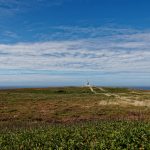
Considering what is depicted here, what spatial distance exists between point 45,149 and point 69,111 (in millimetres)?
31894

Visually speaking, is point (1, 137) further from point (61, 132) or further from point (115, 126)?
point (115, 126)

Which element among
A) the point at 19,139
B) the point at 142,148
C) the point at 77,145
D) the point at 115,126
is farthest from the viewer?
the point at 115,126

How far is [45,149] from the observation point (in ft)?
61.2

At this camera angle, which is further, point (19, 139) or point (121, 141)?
point (19, 139)

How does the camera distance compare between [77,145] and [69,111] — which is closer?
[77,145]

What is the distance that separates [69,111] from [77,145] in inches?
1235

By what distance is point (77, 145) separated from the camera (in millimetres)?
19172

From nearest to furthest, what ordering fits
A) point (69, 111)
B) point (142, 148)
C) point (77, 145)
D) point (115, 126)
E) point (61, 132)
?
point (142, 148)
point (77, 145)
point (61, 132)
point (115, 126)
point (69, 111)

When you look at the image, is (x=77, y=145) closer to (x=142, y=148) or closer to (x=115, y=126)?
(x=142, y=148)

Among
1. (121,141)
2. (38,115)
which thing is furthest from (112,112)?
(121,141)

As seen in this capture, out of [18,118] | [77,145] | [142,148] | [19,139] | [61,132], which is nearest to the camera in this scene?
[142,148]

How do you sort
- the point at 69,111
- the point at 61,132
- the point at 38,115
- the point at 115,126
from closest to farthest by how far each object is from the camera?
the point at 61,132, the point at 115,126, the point at 38,115, the point at 69,111

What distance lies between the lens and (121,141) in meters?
19.7

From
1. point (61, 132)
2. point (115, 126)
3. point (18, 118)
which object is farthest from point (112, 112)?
point (61, 132)
